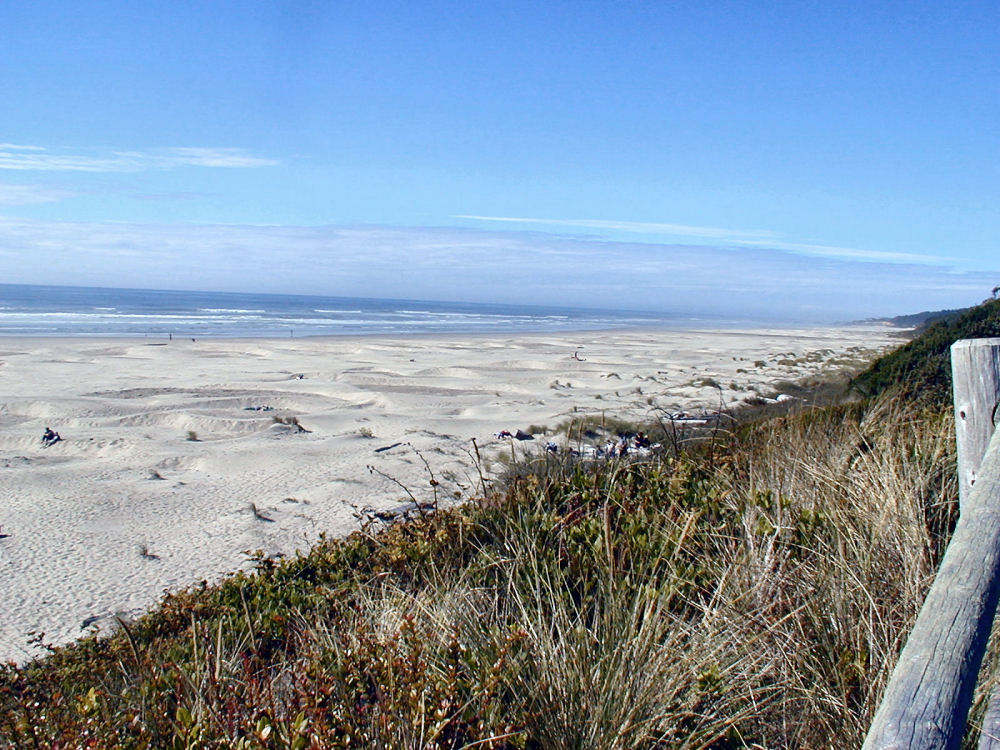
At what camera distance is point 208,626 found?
11.8ft

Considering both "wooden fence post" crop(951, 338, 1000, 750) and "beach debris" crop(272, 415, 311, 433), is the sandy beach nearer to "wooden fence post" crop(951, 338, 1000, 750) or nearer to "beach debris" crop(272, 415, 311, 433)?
"beach debris" crop(272, 415, 311, 433)

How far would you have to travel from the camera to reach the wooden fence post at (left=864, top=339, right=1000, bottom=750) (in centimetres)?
148

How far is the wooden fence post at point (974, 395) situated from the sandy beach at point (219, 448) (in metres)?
3.82

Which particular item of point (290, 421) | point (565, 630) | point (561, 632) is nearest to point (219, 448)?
point (290, 421)

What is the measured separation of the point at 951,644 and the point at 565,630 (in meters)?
1.62

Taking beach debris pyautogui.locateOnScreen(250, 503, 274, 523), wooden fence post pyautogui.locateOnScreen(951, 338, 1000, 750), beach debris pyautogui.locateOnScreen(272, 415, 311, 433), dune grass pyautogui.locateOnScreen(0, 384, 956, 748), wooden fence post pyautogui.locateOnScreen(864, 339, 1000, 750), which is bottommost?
beach debris pyautogui.locateOnScreen(250, 503, 274, 523)

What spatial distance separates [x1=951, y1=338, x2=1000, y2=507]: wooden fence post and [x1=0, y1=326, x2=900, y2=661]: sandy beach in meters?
3.82

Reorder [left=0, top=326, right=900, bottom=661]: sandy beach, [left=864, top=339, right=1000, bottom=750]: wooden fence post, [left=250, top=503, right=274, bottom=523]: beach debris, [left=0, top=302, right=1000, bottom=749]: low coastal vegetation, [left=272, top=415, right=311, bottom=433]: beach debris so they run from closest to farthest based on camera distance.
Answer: [left=864, top=339, right=1000, bottom=750]: wooden fence post
[left=0, top=302, right=1000, bottom=749]: low coastal vegetation
[left=0, top=326, right=900, bottom=661]: sandy beach
[left=250, top=503, right=274, bottom=523]: beach debris
[left=272, top=415, right=311, bottom=433]: beach debris

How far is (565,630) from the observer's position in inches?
119

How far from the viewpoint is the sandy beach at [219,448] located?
5449 mm

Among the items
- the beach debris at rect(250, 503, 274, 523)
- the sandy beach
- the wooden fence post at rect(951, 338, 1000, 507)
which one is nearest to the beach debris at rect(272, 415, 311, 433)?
the sandy beach

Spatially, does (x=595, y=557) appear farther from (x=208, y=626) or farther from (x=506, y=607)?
(x=208, y=626)

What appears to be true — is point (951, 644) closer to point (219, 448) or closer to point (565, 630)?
point (565, 630)

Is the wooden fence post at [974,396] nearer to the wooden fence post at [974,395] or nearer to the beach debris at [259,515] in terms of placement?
the wooden fence post at [974,395]
